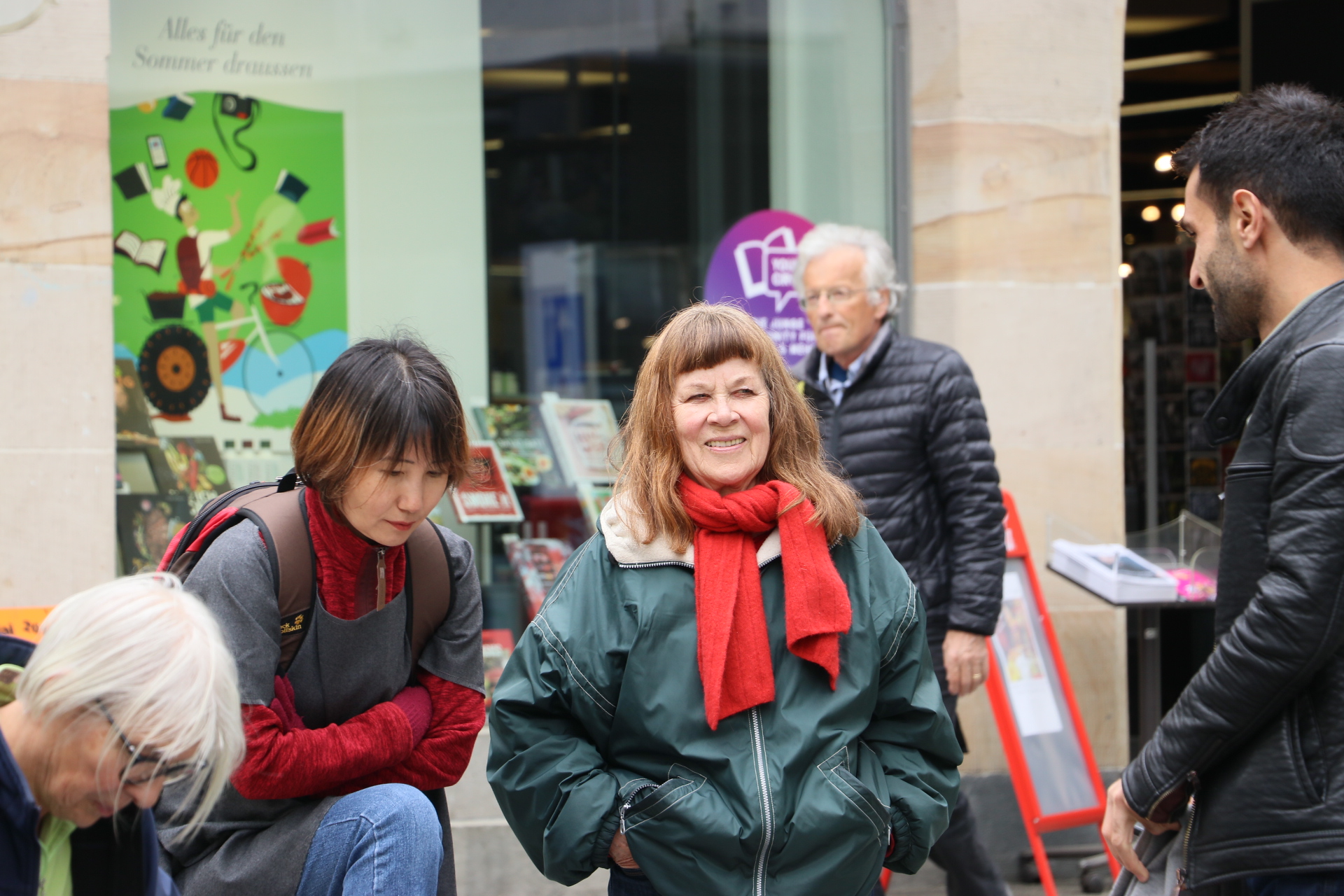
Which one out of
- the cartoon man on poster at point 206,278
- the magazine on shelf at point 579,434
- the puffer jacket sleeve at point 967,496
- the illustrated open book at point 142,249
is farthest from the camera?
A: the magazine on shelf at point 579,434

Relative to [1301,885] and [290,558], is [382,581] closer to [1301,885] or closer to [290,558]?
[290,558]

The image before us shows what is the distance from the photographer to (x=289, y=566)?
7.21ft

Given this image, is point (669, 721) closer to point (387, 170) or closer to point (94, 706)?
point (94, 706)

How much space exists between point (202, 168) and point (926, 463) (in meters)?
2.94

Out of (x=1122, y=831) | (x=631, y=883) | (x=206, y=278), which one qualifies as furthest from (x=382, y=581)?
(x=206, y=278)

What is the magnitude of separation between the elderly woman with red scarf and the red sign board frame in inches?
71.0

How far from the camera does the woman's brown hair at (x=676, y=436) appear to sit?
224 cm

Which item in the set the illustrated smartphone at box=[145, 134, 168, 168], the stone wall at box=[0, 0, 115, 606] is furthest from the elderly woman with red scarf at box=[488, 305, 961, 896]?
the illustrated smartphone at box=[145, 134, 168, 168]

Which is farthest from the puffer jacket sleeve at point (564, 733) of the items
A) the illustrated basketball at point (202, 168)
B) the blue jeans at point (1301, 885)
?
the illustrated basketball at point (202, 168)

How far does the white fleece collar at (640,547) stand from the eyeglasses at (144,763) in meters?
0.82

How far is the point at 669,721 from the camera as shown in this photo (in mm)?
2098

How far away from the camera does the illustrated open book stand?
452 centimetres

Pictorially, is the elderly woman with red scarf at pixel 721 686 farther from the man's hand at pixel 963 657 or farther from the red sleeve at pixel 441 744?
the man's hand at pixel 963 657

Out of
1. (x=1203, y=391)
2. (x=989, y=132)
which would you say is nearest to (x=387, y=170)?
(x=989, y=132)
